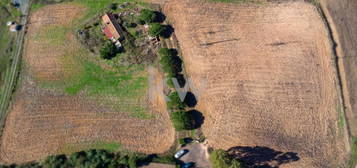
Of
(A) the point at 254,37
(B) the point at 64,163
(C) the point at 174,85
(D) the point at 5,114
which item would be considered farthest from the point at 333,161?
(D) the point at 5,114

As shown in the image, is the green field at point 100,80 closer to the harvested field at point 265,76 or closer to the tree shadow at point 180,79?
the tree shadow at point 180,79

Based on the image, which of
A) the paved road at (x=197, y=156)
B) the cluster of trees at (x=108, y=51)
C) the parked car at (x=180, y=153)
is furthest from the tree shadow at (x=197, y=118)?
the cluster of trees at (x=108, y=51)

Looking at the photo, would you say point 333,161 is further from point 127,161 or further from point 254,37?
point 127,161

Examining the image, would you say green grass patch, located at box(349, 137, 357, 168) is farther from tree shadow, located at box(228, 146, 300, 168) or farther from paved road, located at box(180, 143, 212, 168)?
paved road, located at box(180, 143, 212, 168)

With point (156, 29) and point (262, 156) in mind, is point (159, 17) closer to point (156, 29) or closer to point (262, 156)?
point (156, 29)

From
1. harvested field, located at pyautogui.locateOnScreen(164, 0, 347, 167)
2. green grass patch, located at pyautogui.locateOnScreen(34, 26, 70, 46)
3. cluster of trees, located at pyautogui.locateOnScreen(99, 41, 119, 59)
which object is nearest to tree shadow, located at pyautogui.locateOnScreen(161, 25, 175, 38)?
harvested field, located at pyautogui.locateOnScreen(164, 0, 347, 167)
